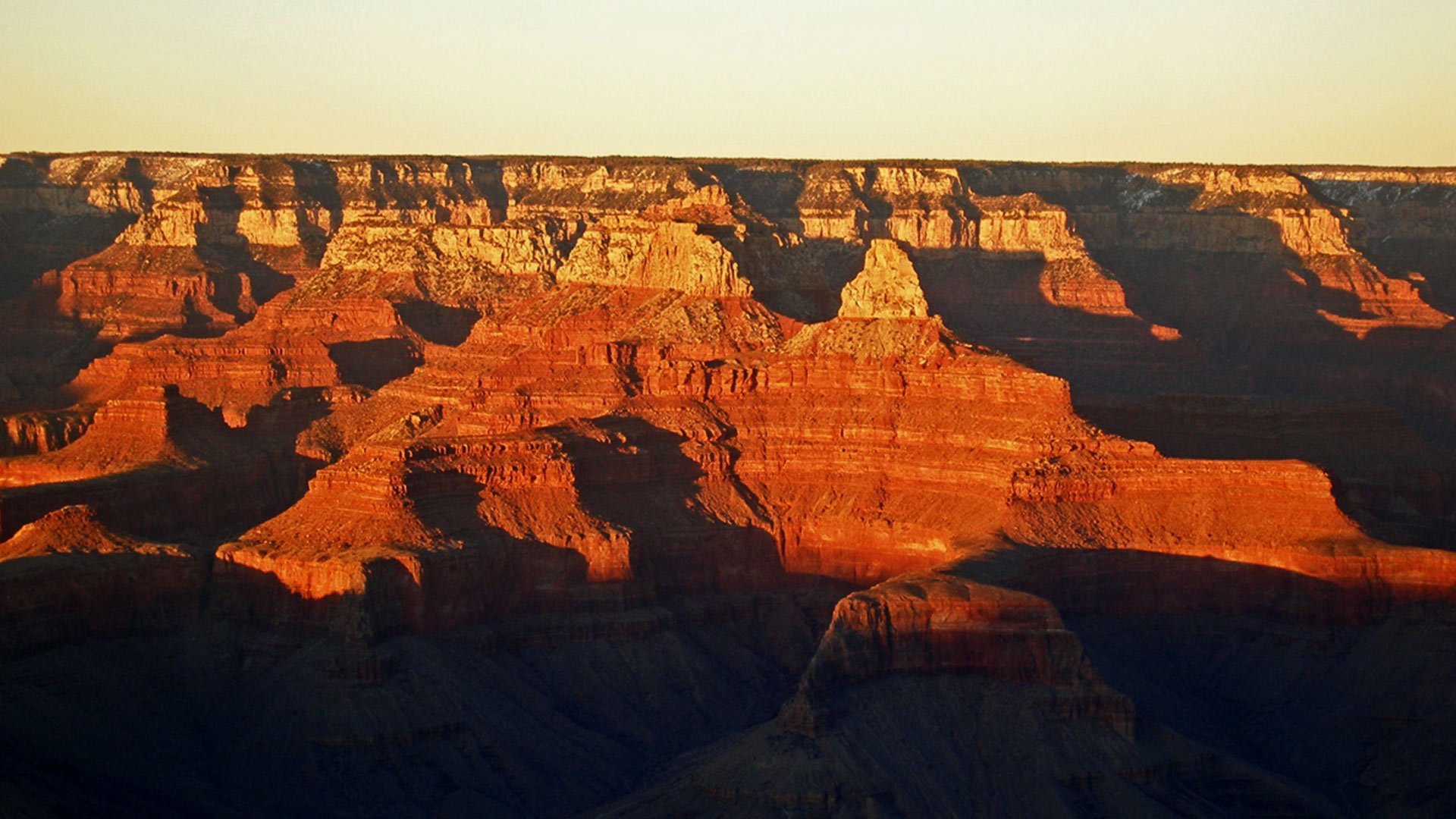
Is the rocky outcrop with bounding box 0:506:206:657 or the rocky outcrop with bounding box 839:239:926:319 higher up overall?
the rocky outcrop with bounding box 839:239:926:319

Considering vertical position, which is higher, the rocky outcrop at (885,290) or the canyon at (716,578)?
the rocky outcrop at (885,290)

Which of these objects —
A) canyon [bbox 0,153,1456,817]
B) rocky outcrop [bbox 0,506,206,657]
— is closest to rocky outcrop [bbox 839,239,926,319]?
canyon [bbox 0,153,1456,817]

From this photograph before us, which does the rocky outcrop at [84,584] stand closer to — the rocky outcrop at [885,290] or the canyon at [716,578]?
the canyon at [716,578]

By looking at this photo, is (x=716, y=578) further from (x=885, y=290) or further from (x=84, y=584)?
(x=84, y=584)

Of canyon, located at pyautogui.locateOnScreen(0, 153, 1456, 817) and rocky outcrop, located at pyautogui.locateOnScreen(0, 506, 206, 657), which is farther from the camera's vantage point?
rocky outcrop, located at pyautogui.locateOnScreen(0, 506, 206, 657)

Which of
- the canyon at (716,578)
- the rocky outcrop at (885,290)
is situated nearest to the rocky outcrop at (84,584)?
the canyon at (716,578)

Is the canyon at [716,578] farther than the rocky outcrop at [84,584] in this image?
No

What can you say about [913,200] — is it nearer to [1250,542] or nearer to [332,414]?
[332,414]

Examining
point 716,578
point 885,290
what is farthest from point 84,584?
point 885,290

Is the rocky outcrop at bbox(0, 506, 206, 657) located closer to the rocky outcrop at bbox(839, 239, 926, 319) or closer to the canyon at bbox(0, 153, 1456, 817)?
the canyon at bbox(0, 153, 1456, 817)

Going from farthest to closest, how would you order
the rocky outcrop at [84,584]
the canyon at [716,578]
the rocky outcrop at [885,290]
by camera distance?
the rocky outcrop at [885,290]
the rocky outcrop at [84,584]
the canyon at [716,578]
